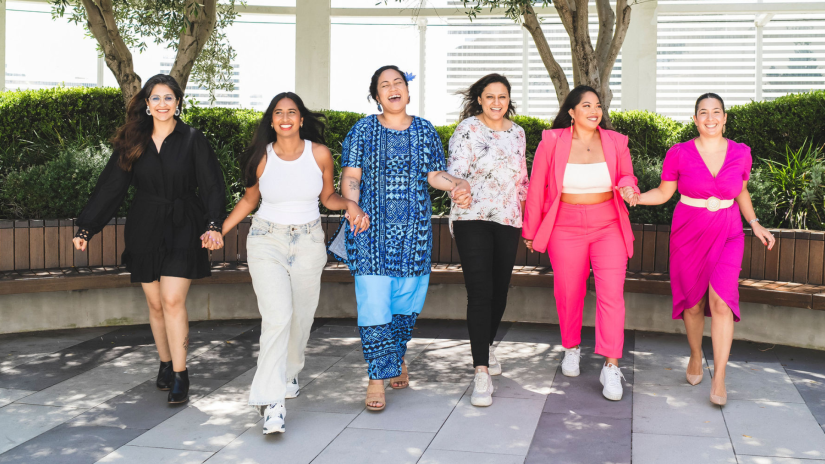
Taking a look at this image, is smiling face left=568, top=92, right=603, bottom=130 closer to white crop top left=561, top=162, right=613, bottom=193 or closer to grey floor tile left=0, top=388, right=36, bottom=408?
white crop top left=561, top=162, right=613, bottom=193

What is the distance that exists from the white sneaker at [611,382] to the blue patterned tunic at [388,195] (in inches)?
54.5

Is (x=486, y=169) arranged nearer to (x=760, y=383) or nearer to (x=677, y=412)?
(x=677, y=412)

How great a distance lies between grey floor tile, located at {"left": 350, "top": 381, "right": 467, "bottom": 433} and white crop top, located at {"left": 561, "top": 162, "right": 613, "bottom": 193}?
1514 millimetres

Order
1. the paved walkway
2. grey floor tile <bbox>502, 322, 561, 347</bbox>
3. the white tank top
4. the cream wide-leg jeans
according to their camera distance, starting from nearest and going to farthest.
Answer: the paved walkway < the cream wide-leg jeans < the white tank top < grey floor tile <bbox>502, 322, 561, 347</bbox>

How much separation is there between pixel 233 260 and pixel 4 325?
198 centimetres

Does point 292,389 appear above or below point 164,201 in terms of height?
below

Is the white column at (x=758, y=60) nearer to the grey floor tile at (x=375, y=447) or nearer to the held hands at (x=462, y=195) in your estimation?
the held hands at (x=462, y=195)

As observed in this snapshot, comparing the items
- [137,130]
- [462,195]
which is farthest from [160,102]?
[462,195]

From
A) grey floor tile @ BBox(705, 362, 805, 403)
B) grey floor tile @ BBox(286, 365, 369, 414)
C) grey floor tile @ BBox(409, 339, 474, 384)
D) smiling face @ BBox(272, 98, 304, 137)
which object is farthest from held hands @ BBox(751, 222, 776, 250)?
smiling face @ BBox(272, 98, 304, 137)

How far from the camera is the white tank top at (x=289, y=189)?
435 centimetres

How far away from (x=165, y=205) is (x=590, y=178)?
2659mm

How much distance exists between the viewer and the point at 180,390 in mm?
4586

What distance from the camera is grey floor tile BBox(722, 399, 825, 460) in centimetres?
383

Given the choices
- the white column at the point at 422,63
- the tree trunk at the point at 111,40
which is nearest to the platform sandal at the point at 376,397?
the tree trunk at the point at 111,40
